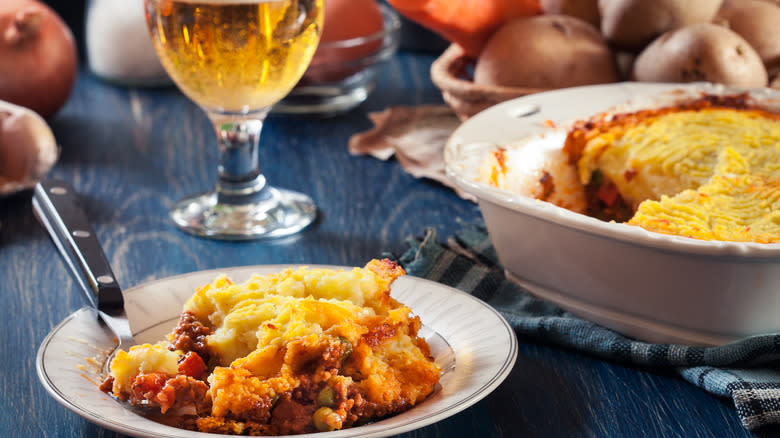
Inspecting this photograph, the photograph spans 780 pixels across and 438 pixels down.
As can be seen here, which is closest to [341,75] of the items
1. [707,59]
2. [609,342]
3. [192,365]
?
[707,59]

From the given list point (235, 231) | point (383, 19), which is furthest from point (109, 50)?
point (235, 231)

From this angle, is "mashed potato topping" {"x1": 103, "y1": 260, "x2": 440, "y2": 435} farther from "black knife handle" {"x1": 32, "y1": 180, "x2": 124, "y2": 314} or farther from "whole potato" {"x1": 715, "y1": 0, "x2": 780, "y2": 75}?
"whole potato" {"x1": 715, "y1": 0, "x2": 780, "y2": 75}

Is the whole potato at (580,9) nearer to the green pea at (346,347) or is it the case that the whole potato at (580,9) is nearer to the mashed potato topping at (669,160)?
the mashed potato topping at (669,160)

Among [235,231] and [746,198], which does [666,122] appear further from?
[235,231]

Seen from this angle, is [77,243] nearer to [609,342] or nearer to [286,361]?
[286,361]

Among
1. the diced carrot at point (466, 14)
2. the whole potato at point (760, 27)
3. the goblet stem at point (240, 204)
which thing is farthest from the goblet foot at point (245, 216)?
the whole potato at point (760, 27)

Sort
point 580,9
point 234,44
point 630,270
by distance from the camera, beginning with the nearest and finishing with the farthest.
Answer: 1. point 630,270
2. point 234,44
3. point 580,9
